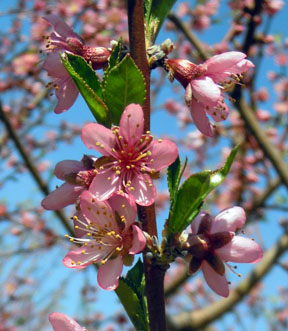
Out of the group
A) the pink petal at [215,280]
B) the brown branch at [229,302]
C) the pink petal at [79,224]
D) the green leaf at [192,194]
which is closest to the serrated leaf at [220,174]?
the green leaf at [192,194]

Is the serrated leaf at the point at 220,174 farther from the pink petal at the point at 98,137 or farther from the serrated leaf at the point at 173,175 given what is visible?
the pink petal at the point at 98,137

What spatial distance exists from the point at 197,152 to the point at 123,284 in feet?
19.9

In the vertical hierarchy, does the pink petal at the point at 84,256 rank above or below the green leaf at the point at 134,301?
above

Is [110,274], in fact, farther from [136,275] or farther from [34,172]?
[34,172]

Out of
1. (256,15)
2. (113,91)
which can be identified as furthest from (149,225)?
(256,15)

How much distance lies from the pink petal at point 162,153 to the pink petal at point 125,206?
0.40ft

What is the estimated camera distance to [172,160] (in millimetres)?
1033

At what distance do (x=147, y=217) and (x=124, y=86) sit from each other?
30 cm

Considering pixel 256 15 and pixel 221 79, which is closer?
pixel 221 79

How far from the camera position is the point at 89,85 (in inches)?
40.7

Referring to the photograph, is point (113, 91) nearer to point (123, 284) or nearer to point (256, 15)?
point (123, 284)

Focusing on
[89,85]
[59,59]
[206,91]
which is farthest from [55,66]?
[206,91]

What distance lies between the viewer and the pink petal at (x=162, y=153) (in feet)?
3.37

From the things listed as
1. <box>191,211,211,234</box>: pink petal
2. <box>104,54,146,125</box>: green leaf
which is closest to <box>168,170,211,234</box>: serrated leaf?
<box>191,211,211,234</box>: pink petal
